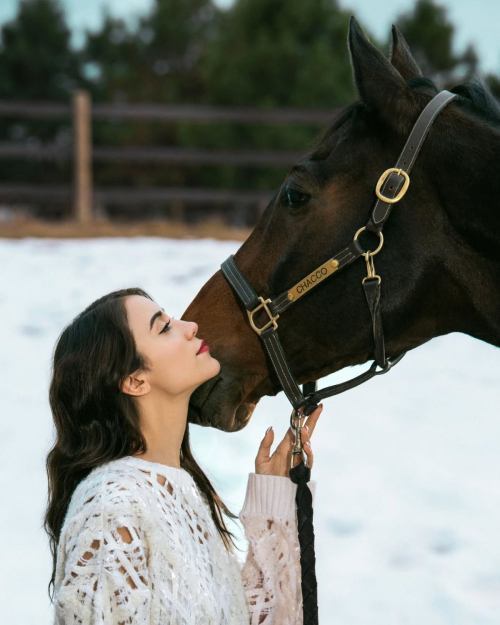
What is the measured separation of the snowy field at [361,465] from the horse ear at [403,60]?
139 centimetres

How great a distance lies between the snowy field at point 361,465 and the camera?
3.42 metres

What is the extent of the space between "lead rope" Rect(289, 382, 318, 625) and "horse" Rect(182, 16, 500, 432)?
0.19 meters

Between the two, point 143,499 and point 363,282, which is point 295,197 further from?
point 143,499

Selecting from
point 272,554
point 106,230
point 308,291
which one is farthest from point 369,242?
point 106,230

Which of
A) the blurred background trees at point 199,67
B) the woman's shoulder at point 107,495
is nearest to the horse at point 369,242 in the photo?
the woman's shoulder at point 107,495

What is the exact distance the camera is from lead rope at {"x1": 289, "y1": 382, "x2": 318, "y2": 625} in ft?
5.73

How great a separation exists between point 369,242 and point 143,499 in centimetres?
78

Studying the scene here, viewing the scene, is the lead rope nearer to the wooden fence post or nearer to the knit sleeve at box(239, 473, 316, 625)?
Result: the knit sleeve at box(239, 473, 316, 625)

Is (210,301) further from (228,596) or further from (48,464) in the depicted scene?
(228,596)

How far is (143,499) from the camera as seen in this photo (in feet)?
5.12

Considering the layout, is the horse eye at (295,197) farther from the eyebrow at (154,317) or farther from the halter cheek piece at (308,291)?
the eyebrow at (154,317)

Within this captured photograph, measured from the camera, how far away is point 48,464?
1.82m

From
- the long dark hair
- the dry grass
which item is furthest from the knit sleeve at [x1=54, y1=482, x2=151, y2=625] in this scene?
the dry grass

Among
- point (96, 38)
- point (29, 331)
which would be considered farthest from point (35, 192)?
point (96, 38)
